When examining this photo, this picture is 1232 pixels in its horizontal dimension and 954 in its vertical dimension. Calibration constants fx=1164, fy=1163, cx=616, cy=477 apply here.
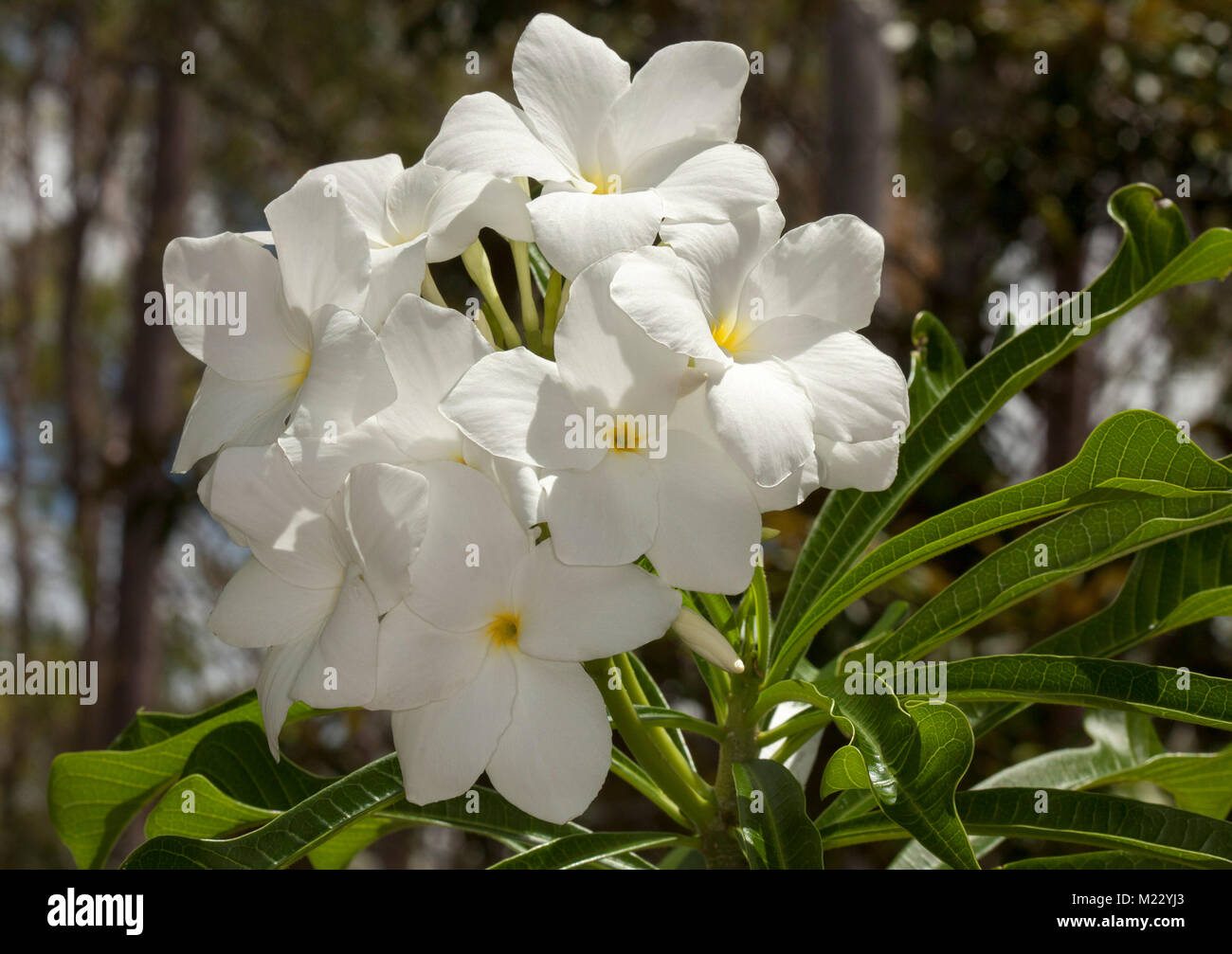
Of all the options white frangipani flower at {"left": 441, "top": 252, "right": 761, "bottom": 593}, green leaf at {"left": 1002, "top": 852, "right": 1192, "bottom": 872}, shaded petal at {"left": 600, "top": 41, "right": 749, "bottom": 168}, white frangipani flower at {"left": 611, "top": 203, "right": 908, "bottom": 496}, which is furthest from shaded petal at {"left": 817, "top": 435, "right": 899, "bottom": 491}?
green leaf at {"left": 1002, "top": 852, "right": 1192, "bottom": 872}

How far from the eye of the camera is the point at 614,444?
638 millimetres

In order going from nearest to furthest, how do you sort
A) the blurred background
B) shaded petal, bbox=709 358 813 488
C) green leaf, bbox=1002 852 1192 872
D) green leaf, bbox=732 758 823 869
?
shaded petal, bbox=709 358 813 488 < green leaf, bbox=732 758 823 869 < green leaf, bbox=1002 852 1192 872 < the blurred background

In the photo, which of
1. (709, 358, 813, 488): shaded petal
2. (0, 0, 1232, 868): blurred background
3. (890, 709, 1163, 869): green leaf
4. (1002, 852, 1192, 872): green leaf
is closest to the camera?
(709, 358, 813, 488): shaded petal

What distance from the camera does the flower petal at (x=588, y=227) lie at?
64 centimetres

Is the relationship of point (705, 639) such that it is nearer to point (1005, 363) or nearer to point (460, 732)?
point (460, 732)

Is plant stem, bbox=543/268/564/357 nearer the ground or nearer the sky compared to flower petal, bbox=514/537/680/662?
nearer the sky

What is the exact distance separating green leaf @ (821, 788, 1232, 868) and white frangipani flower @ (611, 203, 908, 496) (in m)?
0.26

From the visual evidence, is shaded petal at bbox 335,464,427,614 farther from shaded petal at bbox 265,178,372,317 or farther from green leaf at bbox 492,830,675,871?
green leaf at bbox 492,830,675,871

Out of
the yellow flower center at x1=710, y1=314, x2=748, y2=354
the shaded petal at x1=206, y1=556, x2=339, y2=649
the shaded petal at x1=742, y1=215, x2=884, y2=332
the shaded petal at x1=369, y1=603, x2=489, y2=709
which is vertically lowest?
the shaded petal at x1=369, y1=603, x2=489, y2=709

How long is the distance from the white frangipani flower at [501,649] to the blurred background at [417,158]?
0.87 meters

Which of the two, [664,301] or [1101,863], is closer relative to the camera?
[664,301]

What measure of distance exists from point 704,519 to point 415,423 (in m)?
0.17

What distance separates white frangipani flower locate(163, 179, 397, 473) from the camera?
667mm

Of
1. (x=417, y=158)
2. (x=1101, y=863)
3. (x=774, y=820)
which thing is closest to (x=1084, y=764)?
(x=1101, y=863)
